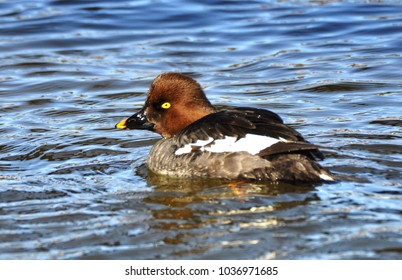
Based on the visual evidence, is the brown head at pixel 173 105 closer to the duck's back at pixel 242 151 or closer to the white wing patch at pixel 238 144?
the duck's back at pixel 242 151

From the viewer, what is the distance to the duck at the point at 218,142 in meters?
6.86

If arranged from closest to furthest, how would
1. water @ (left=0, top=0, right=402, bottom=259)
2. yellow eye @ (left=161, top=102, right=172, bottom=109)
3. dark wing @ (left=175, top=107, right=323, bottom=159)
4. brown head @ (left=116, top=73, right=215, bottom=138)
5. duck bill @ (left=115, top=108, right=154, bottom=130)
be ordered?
water @ (left=0, top=0, right=402, bottom=259), dark wing @ (left=175, top=107, right=323, bottom=159), brown head @ (left=116, top=73, right=215, bottom=138), yellow eye @ (left=161, top=102, right=172, bottom=109), duck bill @ (left=115, top=108, right=154, bottom=130)

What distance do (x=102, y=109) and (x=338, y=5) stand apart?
259 inches

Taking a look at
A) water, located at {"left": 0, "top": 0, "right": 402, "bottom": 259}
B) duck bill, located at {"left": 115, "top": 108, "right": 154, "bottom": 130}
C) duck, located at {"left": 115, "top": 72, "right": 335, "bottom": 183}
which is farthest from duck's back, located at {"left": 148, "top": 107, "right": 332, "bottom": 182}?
duck bill, located at {"left": 115, "top": 108, "right": 154, "bottom": 130}

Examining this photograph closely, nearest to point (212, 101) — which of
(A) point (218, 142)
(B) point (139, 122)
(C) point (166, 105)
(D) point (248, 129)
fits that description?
(B) point (139, 122)

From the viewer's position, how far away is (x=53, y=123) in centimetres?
952

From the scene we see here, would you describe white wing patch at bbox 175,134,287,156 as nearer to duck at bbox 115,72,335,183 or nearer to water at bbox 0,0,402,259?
duck at bbox 115,72,335,183

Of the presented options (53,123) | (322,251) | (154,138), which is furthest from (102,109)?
(322,251)

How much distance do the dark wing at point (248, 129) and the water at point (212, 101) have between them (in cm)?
35

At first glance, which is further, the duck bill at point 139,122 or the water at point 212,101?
the duck bill at point 139,122

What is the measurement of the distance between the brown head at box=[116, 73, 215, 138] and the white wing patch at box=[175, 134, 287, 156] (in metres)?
0.53

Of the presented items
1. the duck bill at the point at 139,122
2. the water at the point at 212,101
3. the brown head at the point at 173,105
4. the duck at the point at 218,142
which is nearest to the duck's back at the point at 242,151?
the duck at the point at 218,142

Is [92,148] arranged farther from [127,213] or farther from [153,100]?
[127,213]

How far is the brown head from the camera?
303 inches
